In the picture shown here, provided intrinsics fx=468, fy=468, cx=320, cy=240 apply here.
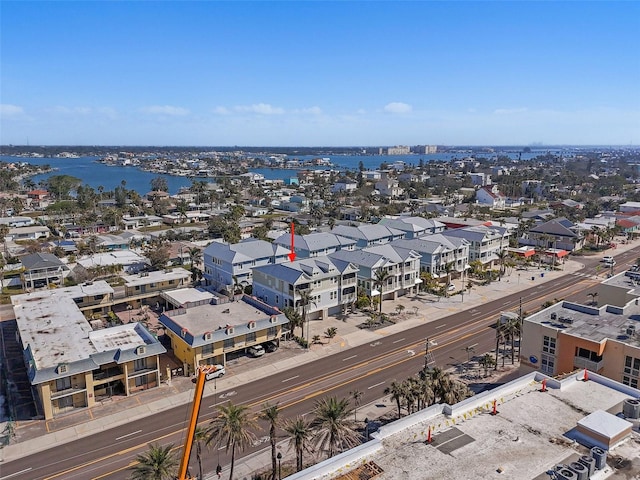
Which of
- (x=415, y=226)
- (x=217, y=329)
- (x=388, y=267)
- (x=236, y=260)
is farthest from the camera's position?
(x=415, y=226)

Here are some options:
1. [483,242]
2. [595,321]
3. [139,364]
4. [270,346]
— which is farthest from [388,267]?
[139,364]

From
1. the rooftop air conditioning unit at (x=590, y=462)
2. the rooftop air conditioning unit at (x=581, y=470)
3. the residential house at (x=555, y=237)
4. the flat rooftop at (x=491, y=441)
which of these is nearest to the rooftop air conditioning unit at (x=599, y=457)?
the rooftop air conditioning unit at (x=590, y=462)

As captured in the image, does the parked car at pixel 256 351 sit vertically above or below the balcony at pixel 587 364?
below

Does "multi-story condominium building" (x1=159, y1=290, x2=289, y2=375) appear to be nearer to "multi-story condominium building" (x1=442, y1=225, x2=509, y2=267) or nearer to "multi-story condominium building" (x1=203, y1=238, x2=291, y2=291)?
"multi-story condominium building" (x1=203, y1=238, x2=291, y2=291)

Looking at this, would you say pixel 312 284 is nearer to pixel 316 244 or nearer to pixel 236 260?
pixel 236 260

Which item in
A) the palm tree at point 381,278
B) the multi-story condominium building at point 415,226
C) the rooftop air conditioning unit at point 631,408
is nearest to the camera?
Answer: the rooftop air conditioning unit at point 631,408

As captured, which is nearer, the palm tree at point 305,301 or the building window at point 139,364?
the building window at point 139,364

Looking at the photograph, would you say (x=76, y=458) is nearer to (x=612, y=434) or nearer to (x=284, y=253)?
(x=612, y=434)

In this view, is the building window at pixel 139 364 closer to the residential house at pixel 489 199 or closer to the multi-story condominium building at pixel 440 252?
the multi-story condominium building at pixel 440 252
